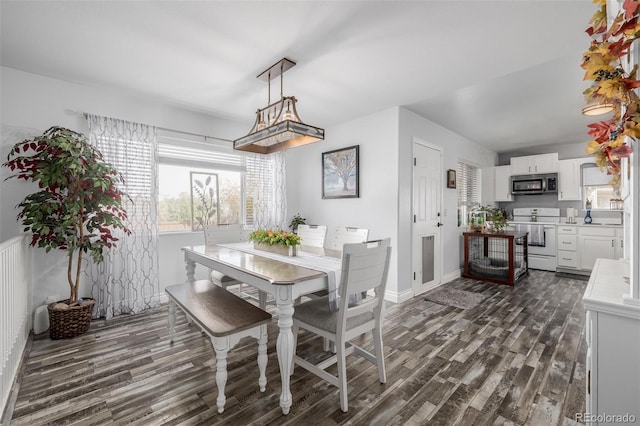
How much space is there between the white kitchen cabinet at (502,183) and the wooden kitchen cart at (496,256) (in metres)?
1.42

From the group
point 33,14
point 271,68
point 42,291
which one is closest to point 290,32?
point 271,68

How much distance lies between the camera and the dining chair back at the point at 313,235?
3.29 metres

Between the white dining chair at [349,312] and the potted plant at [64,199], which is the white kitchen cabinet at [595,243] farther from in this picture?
the potted plant at [64,199]

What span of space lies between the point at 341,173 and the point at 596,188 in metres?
5.07

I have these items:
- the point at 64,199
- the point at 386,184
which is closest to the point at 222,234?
the point at 64,199

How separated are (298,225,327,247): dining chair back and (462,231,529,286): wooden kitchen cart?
121 inches

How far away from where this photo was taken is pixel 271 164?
473cm

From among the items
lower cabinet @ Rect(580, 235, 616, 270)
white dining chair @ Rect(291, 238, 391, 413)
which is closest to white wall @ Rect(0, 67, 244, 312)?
white dining chair @ Rect(291, 238, 391, 413)

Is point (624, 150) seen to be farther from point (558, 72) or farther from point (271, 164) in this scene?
point (271, 164)

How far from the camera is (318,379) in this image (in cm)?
206

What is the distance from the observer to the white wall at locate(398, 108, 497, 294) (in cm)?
379

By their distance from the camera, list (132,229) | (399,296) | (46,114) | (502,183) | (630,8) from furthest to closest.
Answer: (502,183) → (399,296) → (132,229) → (46,114) → (630,8)

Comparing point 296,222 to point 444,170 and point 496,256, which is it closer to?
point 444,170

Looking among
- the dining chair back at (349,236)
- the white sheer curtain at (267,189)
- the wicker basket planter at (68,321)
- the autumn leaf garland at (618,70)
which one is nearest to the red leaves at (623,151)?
the autumn leaf garland at (618,70)
